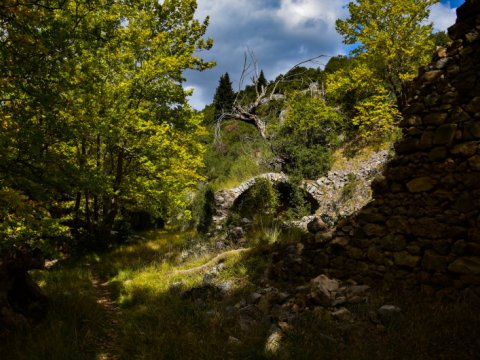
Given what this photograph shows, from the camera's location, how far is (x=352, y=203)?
12.3m

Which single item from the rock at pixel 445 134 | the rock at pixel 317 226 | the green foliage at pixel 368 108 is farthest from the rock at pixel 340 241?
the green foliage at pixel 368 108

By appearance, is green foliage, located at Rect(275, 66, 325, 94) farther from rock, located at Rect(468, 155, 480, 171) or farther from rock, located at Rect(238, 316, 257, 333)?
rock, located at Rect(238, 316, 257, 333)

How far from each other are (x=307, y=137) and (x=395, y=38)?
6.50m

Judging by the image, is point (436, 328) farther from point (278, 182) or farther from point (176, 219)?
point (176, 219)

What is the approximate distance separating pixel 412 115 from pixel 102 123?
25.1 feet

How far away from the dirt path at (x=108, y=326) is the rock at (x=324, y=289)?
3.22 meters

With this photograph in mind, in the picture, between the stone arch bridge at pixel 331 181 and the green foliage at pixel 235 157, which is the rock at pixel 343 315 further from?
the green foliage at pixel 235 157

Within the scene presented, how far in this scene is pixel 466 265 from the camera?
4.54 metres

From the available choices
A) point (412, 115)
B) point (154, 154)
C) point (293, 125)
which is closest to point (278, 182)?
point (293, 125)

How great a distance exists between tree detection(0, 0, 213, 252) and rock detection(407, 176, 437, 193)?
19.3 feet

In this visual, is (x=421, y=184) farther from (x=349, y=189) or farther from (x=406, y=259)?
(x=349, y=189)

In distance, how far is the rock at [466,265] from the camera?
446cm

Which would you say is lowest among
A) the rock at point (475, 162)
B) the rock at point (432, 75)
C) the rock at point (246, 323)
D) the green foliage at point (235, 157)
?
the rock at point (246, 323)

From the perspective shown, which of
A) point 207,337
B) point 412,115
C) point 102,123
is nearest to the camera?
point 207,337
